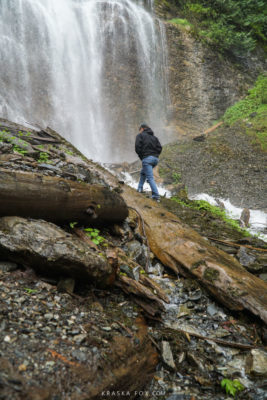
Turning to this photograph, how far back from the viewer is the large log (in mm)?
3133

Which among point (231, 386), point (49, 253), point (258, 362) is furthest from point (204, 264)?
point (49, 253)

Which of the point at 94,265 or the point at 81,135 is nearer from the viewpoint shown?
the point at 94,265

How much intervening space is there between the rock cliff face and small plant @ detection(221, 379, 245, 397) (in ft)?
62.7

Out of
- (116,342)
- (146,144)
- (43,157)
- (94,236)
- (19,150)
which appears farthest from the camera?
(146,144)

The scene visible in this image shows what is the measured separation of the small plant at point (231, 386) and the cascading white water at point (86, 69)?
15769mm

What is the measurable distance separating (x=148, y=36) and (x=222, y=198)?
1471 centimetres

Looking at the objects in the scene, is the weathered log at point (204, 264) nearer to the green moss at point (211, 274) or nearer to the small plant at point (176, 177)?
the green moss at point (211, 274)

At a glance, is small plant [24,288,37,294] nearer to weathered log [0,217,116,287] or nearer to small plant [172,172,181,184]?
weathered log [0,217,116,287]

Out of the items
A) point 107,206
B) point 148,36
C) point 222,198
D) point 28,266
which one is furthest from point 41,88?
point 28,266

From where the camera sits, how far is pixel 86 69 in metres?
18.0

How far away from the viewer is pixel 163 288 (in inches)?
142

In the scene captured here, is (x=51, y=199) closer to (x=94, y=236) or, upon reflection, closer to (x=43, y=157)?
(x=94, y=236)

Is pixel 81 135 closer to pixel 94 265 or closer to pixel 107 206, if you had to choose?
pixel 107 206

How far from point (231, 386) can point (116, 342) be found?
1086mm
